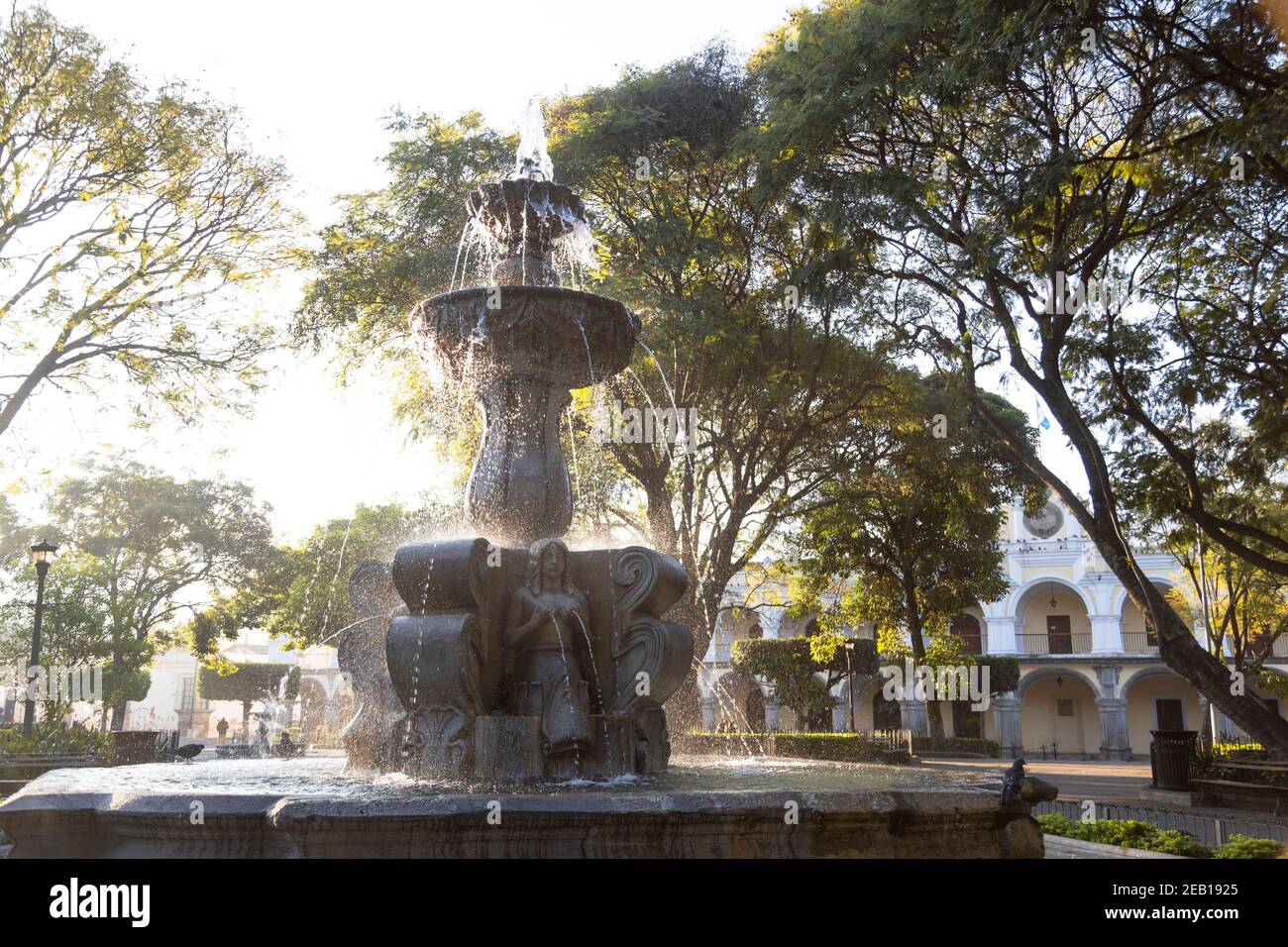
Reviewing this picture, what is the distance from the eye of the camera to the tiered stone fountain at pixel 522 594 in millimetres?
6371

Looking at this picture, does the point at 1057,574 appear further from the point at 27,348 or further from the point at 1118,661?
the point at 27,348

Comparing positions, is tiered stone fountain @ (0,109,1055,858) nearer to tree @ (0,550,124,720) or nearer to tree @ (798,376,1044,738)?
tree @ (798,376,1044,738)

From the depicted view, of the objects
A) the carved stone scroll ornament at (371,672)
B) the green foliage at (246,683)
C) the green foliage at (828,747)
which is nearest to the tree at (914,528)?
the green foliage at (828,747)

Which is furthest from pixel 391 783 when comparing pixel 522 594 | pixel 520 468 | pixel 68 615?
pixel 68 615

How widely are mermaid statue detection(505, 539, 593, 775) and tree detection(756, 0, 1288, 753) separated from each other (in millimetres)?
6837

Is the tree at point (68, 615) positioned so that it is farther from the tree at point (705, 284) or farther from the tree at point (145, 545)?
the tree at point (705, 284)

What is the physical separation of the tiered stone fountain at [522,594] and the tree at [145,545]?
27.7 meters

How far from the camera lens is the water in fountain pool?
5.30m

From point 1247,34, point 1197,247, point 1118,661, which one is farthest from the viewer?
point 1118,661

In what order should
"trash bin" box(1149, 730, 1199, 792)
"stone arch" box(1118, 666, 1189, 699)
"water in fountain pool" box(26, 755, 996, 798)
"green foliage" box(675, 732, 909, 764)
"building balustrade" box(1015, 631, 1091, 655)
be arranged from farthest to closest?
1. "building balustrade" box(1015, 631, 1091, 655)
2. "stone arch" box(1118, 666, 1189, 699)
3. "green foliage" box(675, 732, 909, 764)
4. "trash bin" box(1149, 730, 1199, 792)
5. "water in fountain pool" box(26, 755, 996, 798)

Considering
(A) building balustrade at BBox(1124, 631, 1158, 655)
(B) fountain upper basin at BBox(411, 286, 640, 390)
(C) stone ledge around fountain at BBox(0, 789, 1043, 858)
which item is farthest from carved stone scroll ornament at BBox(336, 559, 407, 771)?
(A) building balustrade at BBox(1124, 631, 1158, 655)

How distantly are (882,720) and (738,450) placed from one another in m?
26.4
